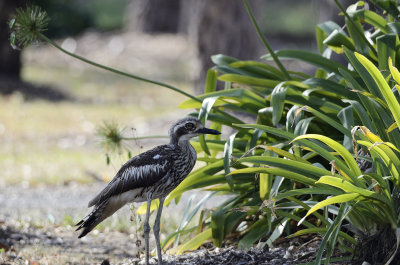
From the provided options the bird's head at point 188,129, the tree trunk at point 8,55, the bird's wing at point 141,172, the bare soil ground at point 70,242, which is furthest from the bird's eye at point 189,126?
the tree trunk at point 8,55

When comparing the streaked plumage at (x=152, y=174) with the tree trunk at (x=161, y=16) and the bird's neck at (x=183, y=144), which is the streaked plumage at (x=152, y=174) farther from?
the tree trunk at (x=161, y=16)

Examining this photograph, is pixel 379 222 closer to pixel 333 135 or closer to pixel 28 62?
pixel 333 135

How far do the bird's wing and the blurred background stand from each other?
240 mm

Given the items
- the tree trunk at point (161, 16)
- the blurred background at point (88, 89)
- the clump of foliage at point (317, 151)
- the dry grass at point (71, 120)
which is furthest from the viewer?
the tree trunk at point (161, 16)

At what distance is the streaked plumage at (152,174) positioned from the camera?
4.77m

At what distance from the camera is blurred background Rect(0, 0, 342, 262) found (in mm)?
9016

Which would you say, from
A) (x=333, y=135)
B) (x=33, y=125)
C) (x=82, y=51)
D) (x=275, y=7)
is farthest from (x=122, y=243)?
(x=275, y=7)

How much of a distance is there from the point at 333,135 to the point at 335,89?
0.37m

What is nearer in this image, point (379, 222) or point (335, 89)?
point (379, 222)

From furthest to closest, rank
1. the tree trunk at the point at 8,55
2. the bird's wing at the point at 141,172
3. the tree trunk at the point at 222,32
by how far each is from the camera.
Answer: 1. the tree trunk at the point at 8,55
2. the tree trunk at the point at 222,32
3. the bird's wing at the point at 141,172

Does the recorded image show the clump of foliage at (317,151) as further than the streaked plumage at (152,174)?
No

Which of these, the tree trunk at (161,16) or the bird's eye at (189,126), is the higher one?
the tree trunk at (161,16)

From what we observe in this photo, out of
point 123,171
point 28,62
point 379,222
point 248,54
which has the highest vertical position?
point 28,62

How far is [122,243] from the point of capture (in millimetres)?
6371
